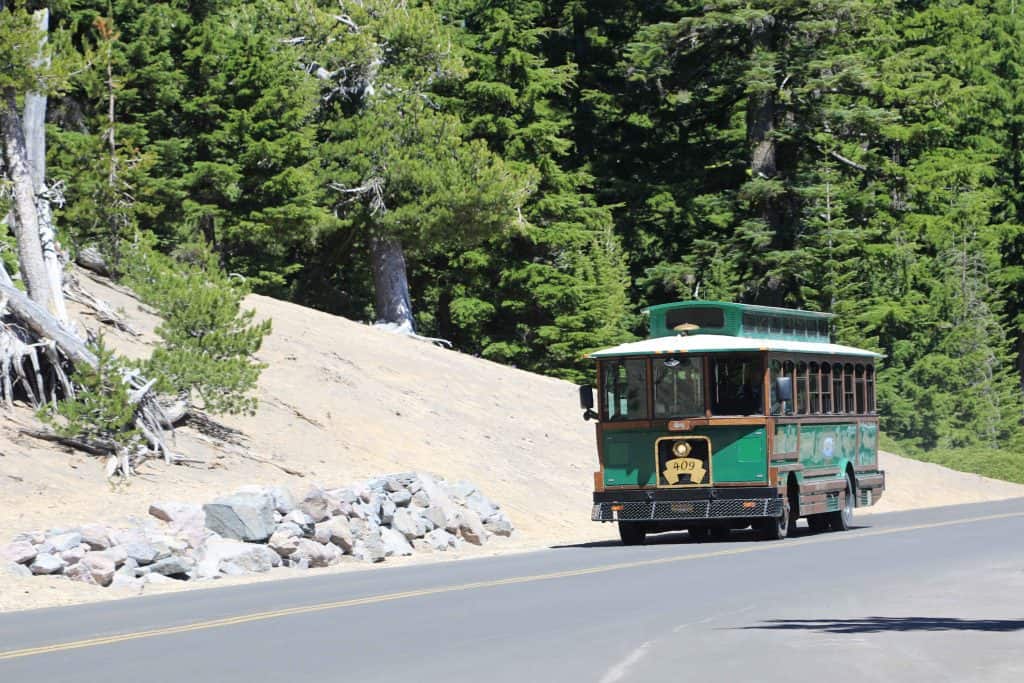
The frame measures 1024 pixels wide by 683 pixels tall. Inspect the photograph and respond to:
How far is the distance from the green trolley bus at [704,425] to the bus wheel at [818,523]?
1.89 meters

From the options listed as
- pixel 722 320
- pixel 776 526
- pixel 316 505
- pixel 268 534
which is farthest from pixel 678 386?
pixel 268 534

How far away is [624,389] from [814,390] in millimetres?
3627

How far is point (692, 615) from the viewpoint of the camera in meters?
15.7

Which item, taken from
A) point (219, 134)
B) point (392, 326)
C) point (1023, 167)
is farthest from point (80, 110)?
point (1023, 167)

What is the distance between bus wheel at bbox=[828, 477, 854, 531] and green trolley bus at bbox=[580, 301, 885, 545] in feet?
6.03

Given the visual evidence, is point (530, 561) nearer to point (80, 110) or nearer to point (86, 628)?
point (86, 628)

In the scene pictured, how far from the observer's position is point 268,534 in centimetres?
2419

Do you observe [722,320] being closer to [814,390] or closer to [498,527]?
[814,390]

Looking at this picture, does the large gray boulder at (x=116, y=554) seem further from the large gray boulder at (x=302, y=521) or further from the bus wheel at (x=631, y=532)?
the bus wheel at (x=631, y=532)

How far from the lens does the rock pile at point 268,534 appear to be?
71.6 ft

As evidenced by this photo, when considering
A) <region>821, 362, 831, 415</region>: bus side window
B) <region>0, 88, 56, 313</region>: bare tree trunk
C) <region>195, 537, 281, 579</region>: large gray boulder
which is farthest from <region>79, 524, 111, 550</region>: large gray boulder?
<region>821, 362, 831, 415</region>: bus side window

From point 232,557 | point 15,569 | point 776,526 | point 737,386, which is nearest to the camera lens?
point 15,569

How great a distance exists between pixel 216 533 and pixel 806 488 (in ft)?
30.2

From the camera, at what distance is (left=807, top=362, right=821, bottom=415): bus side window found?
91.3 feet
